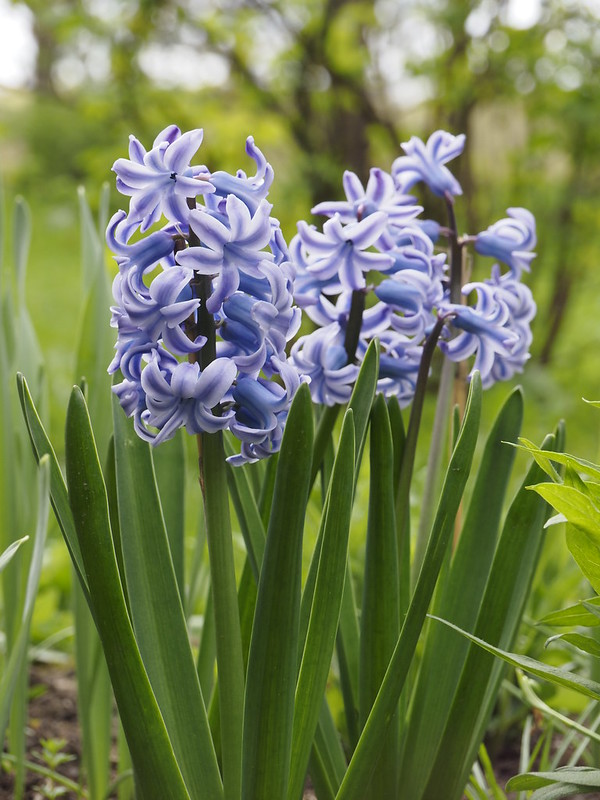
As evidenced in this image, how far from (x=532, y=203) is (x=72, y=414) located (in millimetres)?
3247

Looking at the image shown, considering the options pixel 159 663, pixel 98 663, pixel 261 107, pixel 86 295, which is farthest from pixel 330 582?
pixel 261 107

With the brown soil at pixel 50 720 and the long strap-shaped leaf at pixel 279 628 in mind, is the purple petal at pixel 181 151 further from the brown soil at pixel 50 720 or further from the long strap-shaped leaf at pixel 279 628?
the brown soil at pixel 50 720

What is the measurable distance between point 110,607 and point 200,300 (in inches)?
10.3

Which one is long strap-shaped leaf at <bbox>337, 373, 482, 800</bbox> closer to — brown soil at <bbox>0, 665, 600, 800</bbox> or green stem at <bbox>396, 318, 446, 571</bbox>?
green stem at <bbox>396, 318, 446, 571</bbox>

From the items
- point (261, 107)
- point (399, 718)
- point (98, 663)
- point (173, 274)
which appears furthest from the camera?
point (261, 107)

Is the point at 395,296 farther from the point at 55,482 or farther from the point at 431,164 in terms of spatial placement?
the point at 55,482

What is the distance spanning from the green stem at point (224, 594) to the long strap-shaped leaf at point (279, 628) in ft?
0.12

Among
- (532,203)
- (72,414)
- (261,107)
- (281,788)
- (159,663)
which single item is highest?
(261,107)

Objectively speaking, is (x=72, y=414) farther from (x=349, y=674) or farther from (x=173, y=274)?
(x=349, y=674)

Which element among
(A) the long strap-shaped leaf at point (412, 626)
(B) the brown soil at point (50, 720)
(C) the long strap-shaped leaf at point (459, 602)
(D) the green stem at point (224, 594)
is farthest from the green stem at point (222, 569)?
(B) the brown soil at point (50, 720)

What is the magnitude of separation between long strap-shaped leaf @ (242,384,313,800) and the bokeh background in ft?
8.25

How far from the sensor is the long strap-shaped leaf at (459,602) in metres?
0.90

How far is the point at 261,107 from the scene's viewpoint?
351 cm

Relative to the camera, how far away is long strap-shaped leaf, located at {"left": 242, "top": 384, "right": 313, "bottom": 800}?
26.8 inches
